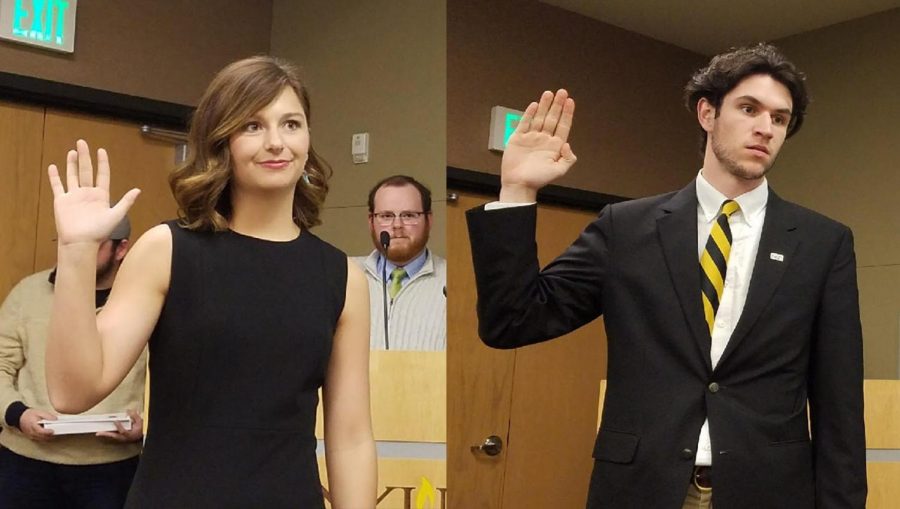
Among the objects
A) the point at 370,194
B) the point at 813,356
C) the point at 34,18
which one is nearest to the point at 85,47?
the point at 34,18

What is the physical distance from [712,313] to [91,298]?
0.96 meters

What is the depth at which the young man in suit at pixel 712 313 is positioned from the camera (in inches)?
61.3

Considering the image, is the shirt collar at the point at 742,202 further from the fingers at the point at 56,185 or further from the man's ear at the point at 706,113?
the fingers at the point at 56,185

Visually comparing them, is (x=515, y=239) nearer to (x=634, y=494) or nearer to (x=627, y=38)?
(x=634, y=494)

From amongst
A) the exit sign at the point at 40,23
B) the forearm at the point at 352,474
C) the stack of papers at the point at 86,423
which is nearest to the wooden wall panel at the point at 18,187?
the exit sign at the point at 40,23

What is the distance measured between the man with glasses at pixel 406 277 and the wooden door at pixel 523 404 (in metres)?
0.26

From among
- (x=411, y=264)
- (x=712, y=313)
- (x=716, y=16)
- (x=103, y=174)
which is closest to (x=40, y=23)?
(x=411, y=264)

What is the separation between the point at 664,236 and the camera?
1.67 m

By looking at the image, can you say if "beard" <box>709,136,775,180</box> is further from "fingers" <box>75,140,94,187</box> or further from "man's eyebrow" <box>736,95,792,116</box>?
"fingers" <box>75,140,94,187</box>

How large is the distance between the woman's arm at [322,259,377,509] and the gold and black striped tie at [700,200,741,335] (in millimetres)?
585

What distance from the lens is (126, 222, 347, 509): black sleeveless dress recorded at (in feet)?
3.90

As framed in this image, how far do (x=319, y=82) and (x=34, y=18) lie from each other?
37.7 inches

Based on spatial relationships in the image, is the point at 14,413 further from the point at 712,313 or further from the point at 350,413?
the point at 712,313

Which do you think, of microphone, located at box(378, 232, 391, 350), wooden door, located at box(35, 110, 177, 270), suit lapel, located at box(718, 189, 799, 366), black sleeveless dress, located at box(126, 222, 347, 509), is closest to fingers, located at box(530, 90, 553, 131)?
suit lapel, located at box(718, 189, 799, 366)
